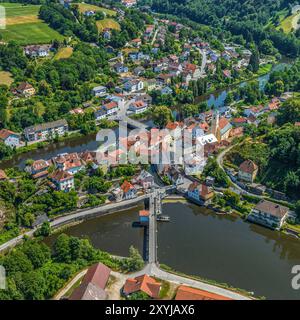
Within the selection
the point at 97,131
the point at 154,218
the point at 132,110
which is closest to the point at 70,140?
the point at 97,131

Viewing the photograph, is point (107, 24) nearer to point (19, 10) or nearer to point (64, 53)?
point (64, 53)

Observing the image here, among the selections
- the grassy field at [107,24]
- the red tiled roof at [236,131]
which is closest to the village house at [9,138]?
the red tiled roof at [236,131]

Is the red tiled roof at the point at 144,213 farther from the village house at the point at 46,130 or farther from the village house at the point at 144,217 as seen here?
the village house at the point at 46,130

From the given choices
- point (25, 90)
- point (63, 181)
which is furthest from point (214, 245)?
point (25, 90)

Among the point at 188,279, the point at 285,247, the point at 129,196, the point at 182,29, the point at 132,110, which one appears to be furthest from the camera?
the point at 182,29

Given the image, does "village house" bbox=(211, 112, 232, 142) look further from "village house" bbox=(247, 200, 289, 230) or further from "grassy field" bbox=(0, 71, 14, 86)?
"grassy field" bbox=(0, 71, 14, 86)

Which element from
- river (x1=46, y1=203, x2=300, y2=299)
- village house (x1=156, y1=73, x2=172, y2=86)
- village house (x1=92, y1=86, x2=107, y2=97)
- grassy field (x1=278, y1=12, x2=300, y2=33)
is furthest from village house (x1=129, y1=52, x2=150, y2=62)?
river (x1=46, y1=203, x2=300, y2=299)

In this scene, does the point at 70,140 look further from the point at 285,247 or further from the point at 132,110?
the point at 285,247
